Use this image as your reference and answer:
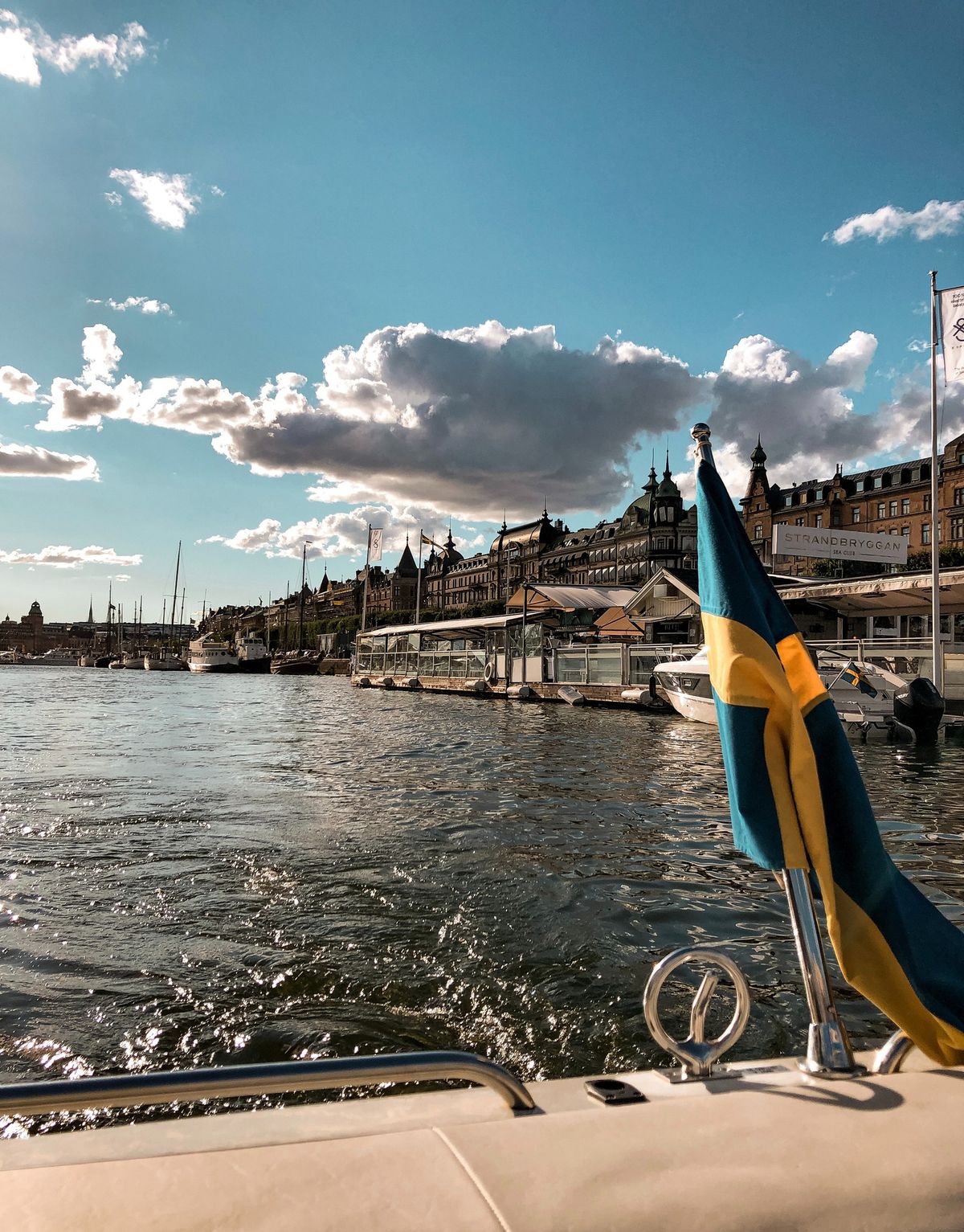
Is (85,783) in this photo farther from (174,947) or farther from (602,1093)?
(602,1093)

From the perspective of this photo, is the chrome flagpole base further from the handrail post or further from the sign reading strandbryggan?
the sign reading strandbryggan

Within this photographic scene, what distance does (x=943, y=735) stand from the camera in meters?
23.9

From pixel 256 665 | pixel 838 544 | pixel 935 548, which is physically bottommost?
pixel 256 665

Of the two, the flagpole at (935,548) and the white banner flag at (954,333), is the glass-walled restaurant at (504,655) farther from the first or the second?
the white banner flag at (954,333)

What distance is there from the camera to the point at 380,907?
7047mm

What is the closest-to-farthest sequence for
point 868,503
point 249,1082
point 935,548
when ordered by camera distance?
1. point 249,1082
2. point 935,548
3. point 868,503

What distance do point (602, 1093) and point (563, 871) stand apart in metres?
6.21

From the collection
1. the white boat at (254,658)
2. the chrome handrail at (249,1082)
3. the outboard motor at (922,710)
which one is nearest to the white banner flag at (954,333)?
the outboard motor at (922,710)

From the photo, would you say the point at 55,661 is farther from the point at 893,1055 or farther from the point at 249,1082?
the point at 893,1055

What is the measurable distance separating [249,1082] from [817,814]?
1686mm

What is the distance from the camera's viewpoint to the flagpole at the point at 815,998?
2.46 m

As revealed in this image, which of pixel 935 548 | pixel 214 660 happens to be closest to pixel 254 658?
pixel 214 660

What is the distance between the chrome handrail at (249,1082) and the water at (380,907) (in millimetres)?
2483

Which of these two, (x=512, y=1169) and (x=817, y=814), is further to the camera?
A: (x=817, y=814)
